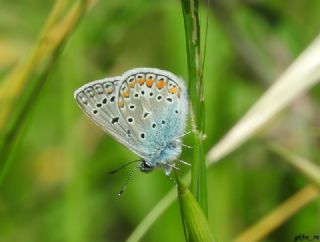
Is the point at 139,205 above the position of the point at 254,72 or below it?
below

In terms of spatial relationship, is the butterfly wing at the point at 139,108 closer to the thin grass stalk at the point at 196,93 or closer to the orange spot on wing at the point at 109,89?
the orange spot on wing at the point at 109,89

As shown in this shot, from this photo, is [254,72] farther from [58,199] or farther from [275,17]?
[58,199]

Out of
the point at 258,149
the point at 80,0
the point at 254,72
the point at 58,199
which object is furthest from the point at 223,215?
the point at 80,0

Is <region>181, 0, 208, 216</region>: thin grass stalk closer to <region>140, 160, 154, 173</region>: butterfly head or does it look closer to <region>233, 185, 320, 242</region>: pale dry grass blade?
<region>140, 160, 154, 173</region>: butterfly head

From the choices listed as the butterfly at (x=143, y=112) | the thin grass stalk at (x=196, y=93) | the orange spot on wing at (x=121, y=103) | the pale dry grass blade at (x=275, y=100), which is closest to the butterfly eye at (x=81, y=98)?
the butterfly at (x=143, y=112)

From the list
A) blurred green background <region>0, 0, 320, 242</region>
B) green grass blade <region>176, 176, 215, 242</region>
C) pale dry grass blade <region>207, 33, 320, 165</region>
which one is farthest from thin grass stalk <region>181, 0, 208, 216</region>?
blurred green background <region>0, 0, 320, 242</region>
